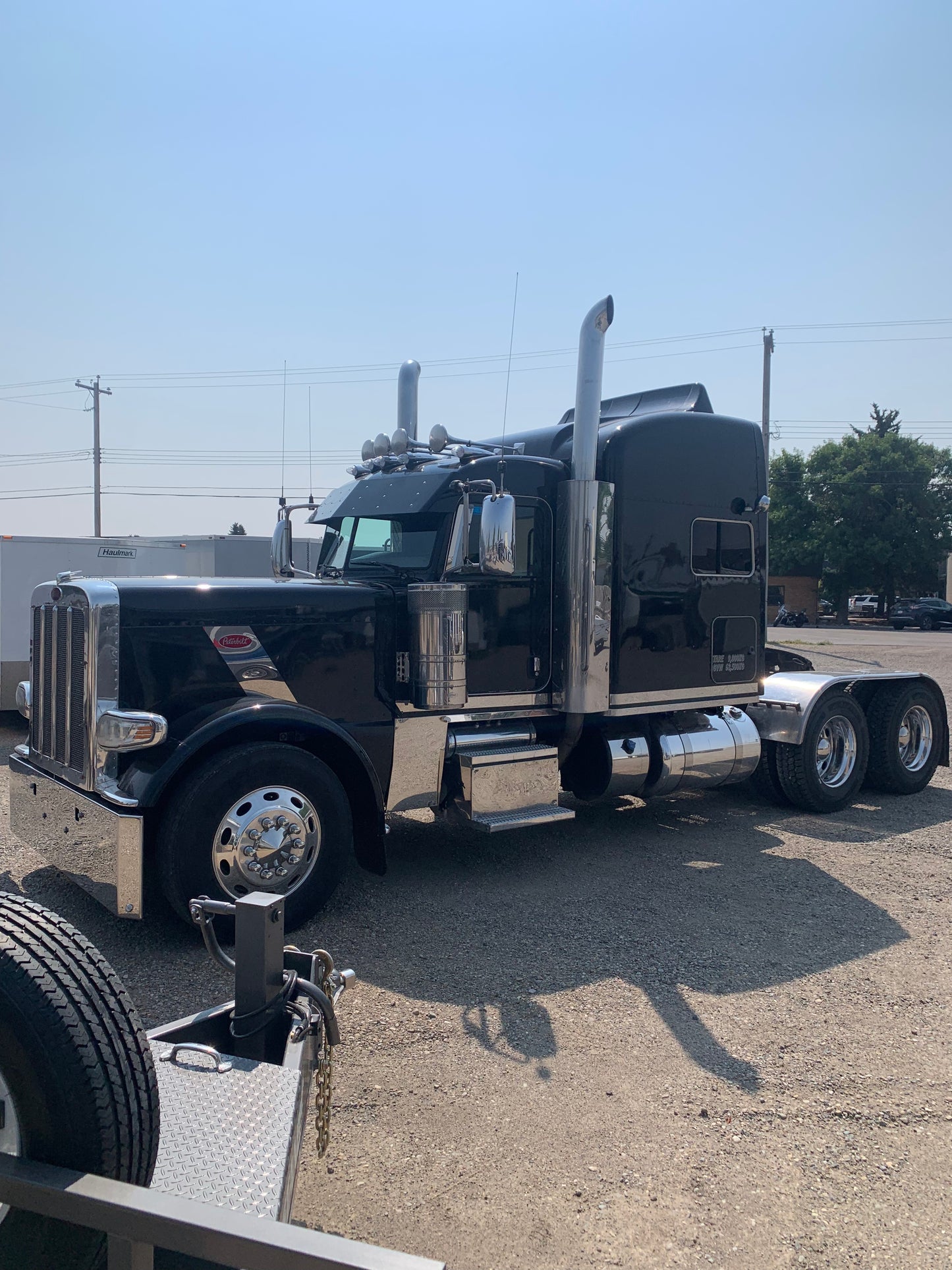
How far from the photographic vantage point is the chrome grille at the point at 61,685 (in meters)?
4.79

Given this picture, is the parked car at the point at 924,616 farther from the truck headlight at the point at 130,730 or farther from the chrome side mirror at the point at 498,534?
the truck headlight at the point at 130,730

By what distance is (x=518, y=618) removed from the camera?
238 inches

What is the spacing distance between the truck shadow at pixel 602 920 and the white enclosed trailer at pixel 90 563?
12.6 ft

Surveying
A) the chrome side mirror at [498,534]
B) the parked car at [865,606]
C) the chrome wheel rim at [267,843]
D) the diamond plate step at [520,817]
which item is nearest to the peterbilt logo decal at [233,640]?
the chrome wheel rim at [267,843]

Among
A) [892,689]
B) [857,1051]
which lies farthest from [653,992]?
[892,689]

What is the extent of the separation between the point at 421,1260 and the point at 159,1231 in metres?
0.48

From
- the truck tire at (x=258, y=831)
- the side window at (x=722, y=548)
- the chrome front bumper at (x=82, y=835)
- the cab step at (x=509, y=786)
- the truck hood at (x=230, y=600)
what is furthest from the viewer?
the side window at (x=722, y=548)

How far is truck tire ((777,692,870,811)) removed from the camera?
7594 mm

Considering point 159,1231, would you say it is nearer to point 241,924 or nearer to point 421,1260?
point 421,1260

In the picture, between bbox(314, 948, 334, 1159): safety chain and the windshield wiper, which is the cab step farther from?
bbox(314, 948, 334, 1159): safety chain

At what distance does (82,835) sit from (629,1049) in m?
2.68

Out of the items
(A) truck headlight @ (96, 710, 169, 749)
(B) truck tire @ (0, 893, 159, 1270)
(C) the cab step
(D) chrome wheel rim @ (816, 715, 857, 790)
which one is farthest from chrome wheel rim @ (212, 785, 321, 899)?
(D) chrome wheel rim @ (816, 715, 857, 790)

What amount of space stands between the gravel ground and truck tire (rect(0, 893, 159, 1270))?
0.93 m

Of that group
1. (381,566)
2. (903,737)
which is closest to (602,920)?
(381,566)
